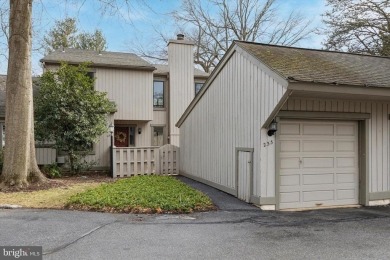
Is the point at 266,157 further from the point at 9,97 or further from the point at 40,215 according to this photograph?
the point at 9,97

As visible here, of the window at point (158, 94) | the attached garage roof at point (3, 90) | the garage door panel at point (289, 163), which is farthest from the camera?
the window at point (158, 94)

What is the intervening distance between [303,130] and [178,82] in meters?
11.0

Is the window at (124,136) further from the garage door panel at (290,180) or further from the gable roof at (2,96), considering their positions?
the garage door panel at (290,180)

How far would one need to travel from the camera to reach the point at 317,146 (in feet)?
25.1

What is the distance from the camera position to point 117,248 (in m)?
4.45

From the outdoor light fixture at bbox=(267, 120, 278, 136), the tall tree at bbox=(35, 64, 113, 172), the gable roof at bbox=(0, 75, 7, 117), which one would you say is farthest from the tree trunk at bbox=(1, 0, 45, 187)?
the outdoor light fixture at bbox=(267, 120, 278, 136)

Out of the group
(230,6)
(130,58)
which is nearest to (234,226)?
(130,58)

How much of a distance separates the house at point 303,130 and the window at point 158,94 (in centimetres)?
902

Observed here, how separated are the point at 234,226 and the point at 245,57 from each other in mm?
4086

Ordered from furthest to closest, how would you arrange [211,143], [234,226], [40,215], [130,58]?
[130,58], [211,143], [40,215], [234,226]

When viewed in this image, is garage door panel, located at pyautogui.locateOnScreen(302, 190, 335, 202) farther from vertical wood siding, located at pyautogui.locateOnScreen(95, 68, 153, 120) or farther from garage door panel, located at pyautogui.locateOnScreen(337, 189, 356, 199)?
vertical wood siding, located at pyautogui.locateOnScreen(95, 68, 153, 120)

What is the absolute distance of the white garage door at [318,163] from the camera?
7332mm

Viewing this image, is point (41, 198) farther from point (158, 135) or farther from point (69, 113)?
point (158, 135)

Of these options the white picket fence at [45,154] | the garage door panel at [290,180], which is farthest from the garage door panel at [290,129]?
the white picket fence at [45,154]
